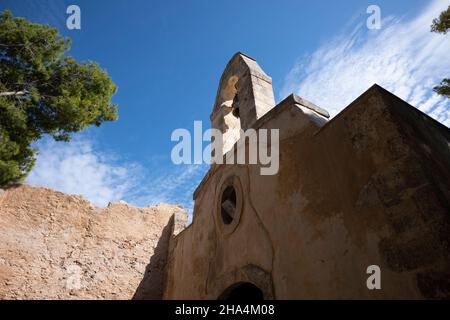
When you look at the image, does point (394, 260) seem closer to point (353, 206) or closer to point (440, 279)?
point (440, 279)

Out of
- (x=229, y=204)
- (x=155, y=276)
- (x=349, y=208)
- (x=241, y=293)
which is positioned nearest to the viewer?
(x=349, y=208)

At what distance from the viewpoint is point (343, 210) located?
7.07ft

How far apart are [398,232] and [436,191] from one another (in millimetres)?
330

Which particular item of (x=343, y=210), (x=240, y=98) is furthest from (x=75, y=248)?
(x=343, y=210)

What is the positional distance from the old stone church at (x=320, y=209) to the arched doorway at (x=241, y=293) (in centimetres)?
2

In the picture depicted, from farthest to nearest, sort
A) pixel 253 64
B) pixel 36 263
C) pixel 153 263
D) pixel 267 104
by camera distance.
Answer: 1. pixel 153 263
2. pixel 36 263
3. pixel 253 64
4. pixel 267 104

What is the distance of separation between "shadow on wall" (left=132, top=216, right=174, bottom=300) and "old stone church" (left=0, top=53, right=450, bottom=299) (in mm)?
2386

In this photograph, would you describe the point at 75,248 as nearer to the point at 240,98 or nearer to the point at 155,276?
the point at 155,276

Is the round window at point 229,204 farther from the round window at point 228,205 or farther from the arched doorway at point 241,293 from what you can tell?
the arched doorway at point 241,293

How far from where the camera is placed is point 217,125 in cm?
571

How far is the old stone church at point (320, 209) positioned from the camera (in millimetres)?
1699

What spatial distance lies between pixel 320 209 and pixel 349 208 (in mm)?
305

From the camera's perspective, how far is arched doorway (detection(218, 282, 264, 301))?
134 inches
